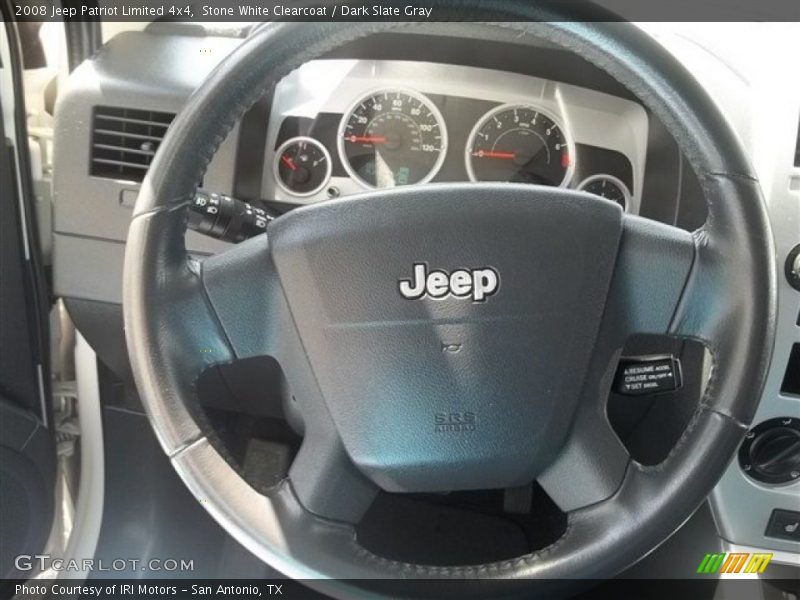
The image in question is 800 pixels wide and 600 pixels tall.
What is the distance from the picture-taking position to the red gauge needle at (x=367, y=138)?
3.69ft

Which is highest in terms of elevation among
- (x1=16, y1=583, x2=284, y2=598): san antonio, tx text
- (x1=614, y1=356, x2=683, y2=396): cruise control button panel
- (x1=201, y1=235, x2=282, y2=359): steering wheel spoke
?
(x1=201, y1=235, x2=282, y2=359): steering wheel spoke

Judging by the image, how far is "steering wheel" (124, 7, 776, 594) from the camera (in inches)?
29.5

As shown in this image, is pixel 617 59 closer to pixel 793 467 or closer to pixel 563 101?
pixel 563 101

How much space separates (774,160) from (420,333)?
473 mm

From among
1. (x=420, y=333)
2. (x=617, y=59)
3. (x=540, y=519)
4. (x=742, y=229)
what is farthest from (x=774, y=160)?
(x=540, y=519)

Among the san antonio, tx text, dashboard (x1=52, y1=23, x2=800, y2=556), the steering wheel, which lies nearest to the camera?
the steering wheel

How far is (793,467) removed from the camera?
1053mm

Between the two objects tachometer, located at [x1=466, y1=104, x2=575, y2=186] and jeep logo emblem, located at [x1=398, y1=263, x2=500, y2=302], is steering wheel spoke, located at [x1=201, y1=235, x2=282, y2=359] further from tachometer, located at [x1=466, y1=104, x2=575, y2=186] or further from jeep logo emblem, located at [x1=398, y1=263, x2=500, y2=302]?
tachometer, located at [x1=466, y1=104, x2=575, y2=186]

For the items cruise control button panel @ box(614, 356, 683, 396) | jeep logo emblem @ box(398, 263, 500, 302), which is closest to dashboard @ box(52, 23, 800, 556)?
cruise control button panel @ box(614, 356, 683, 396)

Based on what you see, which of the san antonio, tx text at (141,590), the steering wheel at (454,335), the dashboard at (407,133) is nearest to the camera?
the steering wheel at (454,335)

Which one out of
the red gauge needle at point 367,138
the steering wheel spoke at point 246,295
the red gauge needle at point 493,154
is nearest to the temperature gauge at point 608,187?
the red gauge needle at point 493,154

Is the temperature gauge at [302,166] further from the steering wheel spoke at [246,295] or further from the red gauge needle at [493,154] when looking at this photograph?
the steering wheel spoke at [246,295]

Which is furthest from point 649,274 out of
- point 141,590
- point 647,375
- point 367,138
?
point 141,590

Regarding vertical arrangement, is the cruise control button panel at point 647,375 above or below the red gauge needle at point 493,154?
below
